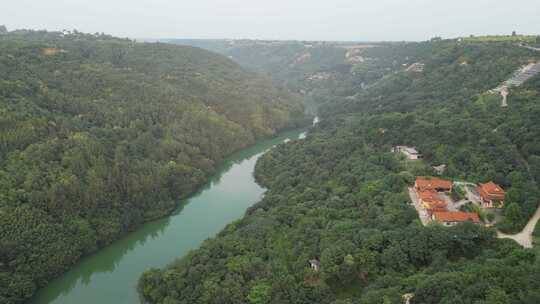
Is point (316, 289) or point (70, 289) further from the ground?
point (316, 289)

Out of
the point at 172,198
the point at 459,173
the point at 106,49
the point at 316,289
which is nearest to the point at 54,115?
the point at 172,198

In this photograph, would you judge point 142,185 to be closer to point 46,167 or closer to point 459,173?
point 46,167

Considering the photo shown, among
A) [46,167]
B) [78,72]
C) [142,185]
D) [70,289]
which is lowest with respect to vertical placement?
[70,289]

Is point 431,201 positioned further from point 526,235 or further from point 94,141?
point 94,141

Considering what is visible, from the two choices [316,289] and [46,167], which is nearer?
[316,289]

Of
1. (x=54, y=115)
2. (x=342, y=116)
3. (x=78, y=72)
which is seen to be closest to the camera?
(x=54, y=115)

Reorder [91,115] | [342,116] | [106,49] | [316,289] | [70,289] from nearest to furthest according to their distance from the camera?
[316,289], [70,289], [91,115], [342,116], [106,49]

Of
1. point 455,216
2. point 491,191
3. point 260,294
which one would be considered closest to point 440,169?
point 491,191

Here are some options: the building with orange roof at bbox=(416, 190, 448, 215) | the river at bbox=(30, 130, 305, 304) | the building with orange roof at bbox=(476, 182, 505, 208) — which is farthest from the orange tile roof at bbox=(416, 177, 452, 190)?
the river at bbox=(30, 130, 305, 304)
